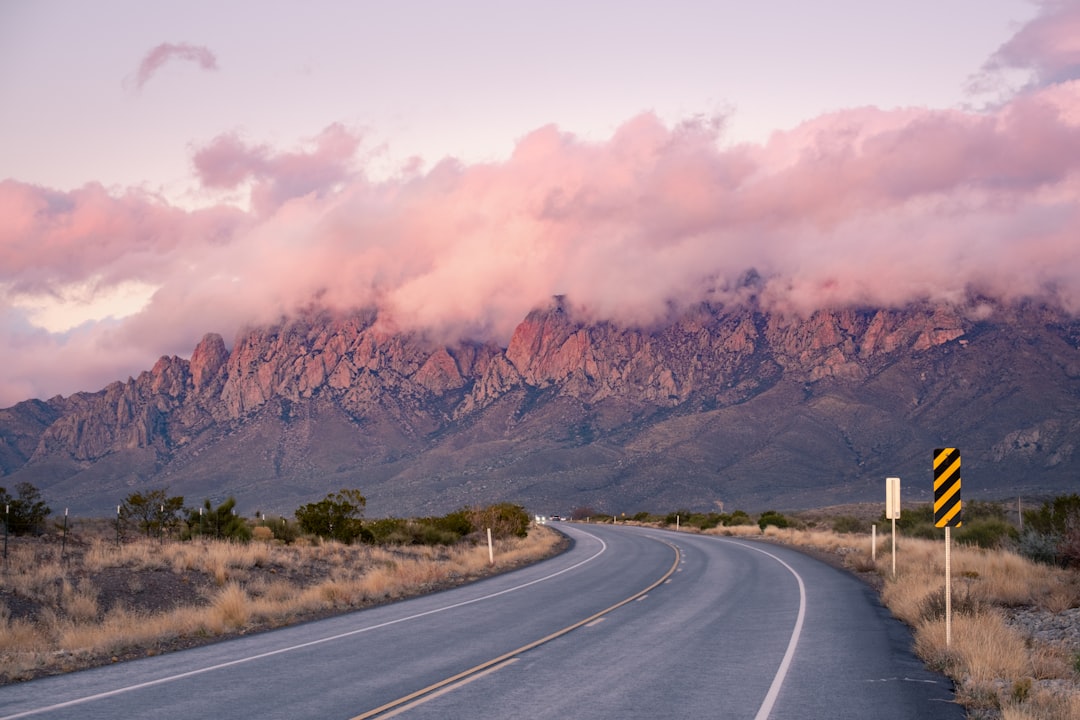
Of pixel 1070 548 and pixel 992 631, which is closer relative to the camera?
pixel 992 631

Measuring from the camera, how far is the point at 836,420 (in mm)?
158750

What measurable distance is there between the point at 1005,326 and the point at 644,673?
184653 millimetres

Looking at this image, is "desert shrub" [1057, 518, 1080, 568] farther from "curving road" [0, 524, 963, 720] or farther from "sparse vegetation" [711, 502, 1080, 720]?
"curving road" [0, 524, 963, 720]

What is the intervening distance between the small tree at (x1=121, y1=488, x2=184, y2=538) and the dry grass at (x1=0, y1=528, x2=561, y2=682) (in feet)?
33.8

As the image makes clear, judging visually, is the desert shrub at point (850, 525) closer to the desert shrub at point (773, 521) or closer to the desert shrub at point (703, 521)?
the desert shrub at point (773, 521)

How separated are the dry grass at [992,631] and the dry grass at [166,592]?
12.0 meters

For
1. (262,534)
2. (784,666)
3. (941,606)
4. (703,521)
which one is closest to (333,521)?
(262,534)

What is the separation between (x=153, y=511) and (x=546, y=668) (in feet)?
141

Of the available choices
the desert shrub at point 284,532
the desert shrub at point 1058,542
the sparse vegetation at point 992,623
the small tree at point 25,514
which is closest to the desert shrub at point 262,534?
the desert shrub at point 284,532

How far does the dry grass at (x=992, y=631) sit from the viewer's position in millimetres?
11172

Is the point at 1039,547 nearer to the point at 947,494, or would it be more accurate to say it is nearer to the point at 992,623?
the point at 992,623

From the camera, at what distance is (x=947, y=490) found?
49.0 ft

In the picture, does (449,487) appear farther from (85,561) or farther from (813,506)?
(85,561)

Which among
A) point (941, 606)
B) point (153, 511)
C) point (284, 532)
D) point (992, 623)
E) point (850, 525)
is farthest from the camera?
point (850, 525)
